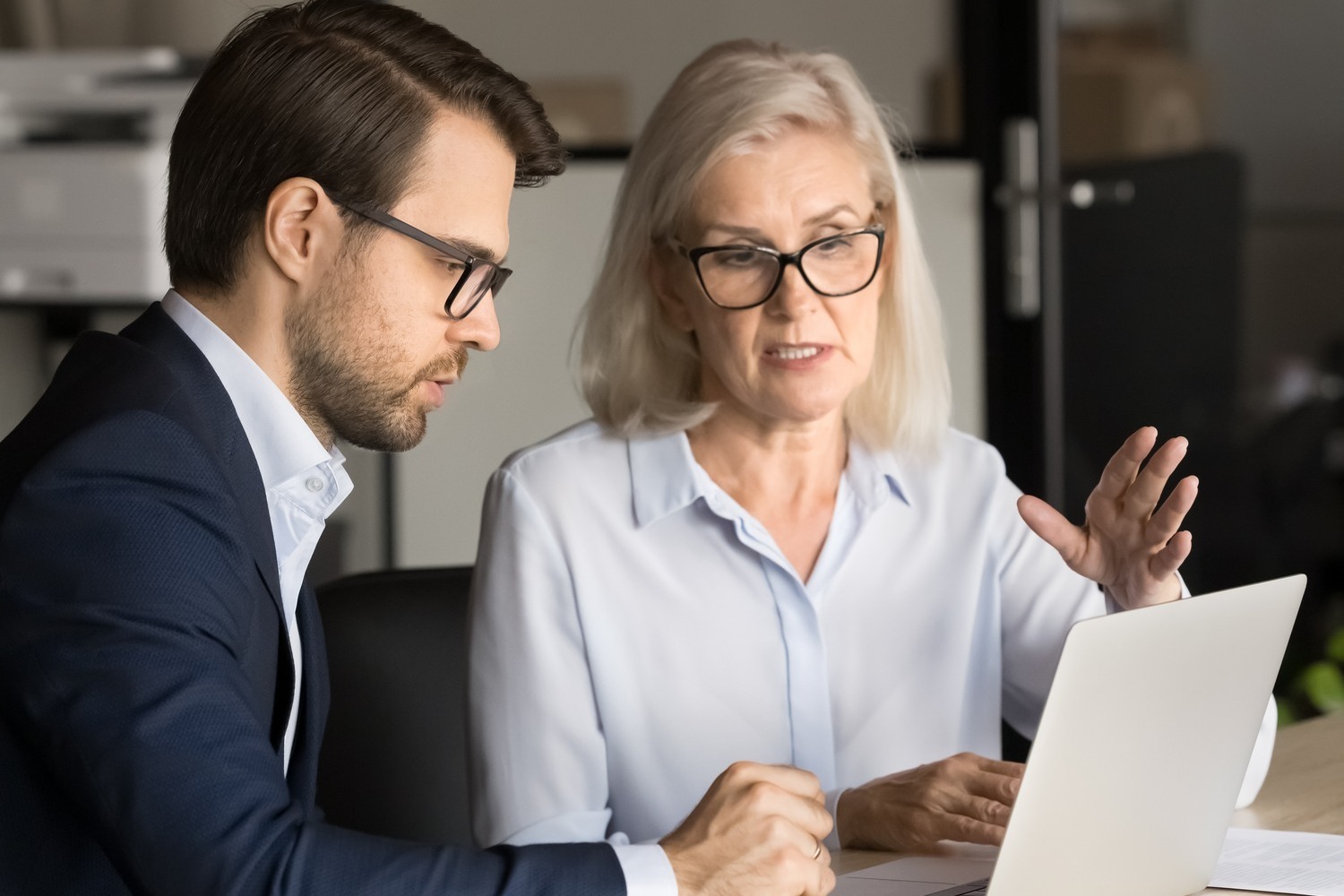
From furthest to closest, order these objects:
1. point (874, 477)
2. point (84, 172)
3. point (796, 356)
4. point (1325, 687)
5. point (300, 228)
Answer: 1. point (84, 172)
2. point (1325, 687)
3. point (874, 477)
4. point (796, 356)
5. point (300, 228)

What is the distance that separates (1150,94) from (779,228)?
1.91 m

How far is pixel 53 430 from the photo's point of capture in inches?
41.8

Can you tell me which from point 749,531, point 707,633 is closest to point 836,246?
point 749,531

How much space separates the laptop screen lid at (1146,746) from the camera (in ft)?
3.45

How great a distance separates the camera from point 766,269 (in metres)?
1.67

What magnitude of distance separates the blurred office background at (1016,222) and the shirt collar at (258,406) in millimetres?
2092

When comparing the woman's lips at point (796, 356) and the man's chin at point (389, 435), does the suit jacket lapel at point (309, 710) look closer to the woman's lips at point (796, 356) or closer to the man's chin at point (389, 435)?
the man's chin at point (389, 435)

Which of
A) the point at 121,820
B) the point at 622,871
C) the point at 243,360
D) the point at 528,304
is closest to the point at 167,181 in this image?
the point at 243,360

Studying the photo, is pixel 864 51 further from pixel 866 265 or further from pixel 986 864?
pixel 986 864

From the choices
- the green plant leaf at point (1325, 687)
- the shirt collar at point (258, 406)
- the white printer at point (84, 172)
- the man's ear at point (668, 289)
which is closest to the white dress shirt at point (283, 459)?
the shirt collar at point (258, 406)

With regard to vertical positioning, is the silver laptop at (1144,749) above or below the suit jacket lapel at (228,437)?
below

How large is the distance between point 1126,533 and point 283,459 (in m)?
0.75

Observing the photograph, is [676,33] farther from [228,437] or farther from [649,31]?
[228,437]

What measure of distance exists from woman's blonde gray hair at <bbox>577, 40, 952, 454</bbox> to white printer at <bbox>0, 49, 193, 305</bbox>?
5.52 ft
